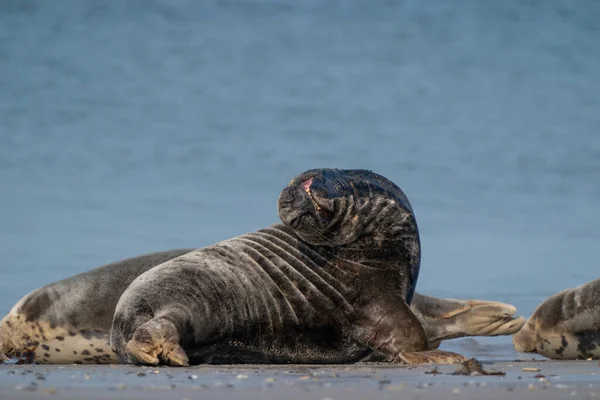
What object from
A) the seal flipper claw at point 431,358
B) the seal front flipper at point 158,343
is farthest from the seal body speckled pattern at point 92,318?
the seal front flipper at point 158,343

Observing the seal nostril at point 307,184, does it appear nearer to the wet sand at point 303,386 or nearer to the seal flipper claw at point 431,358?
the seal flipper claw at point 431,358

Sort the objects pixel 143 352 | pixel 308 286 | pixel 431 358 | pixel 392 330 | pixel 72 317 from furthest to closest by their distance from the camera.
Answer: pixel 72 317 → pixel 308 286 → pixel 392 330 → pixel 431 358 → pixel 143 352

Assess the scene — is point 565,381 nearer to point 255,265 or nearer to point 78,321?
point 255,265

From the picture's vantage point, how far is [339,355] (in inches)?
342

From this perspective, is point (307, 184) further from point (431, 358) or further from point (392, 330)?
point (431, 358)

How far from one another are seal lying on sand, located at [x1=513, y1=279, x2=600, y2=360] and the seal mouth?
3562 millimetres

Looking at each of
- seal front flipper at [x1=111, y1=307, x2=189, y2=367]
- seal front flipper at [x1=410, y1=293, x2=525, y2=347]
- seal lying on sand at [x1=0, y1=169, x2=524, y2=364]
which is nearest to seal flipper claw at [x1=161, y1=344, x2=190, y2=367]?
seal front flipper at [x1=111, y1=307, x2=189, y2=367]

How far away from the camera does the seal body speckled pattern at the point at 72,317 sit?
10266mm

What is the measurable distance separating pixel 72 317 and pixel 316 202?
12.2ft

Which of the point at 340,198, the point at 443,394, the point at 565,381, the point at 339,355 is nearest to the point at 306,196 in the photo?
the point at 340,198

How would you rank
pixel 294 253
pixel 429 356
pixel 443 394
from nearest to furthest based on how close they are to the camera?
pixel 443 394 < pixel 429 356 < pixel 294 253

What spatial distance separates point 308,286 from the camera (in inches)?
344

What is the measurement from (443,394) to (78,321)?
6801 mm

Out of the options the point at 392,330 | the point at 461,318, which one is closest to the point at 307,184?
the point at 392,330
